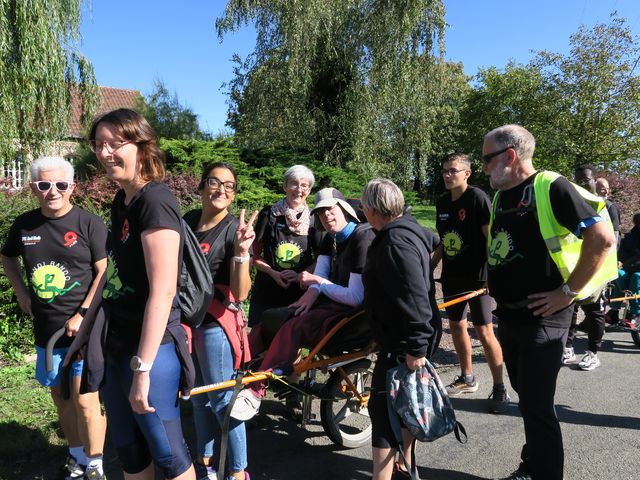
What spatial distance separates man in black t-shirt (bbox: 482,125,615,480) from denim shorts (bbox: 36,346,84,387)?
267cm

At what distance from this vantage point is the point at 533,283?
2.92 meters

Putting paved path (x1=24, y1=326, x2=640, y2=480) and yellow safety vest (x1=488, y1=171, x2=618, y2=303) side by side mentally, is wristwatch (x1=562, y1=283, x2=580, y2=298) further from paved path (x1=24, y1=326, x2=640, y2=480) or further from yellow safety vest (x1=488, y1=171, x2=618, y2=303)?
paved path (x1=24, y1=326, x2=640, y2=480)

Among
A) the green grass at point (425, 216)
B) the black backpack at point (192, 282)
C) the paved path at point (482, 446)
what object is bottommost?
the paved path at point (482, 446)

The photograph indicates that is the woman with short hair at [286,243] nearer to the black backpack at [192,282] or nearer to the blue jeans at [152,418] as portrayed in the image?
the black backpack at [192,282]

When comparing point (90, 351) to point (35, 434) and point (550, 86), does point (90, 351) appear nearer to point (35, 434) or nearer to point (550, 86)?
point (35, 434)

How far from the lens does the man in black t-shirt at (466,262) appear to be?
4.65 m

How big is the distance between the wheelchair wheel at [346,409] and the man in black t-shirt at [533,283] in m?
1.30

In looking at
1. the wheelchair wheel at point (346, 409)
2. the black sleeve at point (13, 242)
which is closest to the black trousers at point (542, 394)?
the wheelchair wheel at point (346, 409)

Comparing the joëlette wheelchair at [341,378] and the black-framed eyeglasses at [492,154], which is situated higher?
the black-framed eyeglasses at [492,154]

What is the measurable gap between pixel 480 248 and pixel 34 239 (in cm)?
356

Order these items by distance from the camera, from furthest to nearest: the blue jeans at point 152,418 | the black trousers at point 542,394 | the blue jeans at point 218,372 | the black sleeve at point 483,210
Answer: the black sleeve at point 483,210 → the blue jeans at point 218,372 → the black trousers at point 542,394 → the blue jeans at point 152,418

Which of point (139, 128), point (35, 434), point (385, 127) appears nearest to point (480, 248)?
point (139, 128)

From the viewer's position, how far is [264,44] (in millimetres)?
15633

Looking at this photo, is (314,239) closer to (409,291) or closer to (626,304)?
(409,291)
